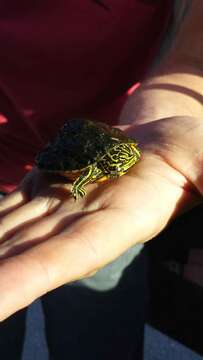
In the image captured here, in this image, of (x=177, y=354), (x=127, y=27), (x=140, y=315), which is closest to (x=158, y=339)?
(x=177, y=354)

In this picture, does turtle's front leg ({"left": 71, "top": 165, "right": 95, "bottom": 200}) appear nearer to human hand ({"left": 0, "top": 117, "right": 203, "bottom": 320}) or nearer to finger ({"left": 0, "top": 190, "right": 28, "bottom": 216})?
human hand ({"left": 0, "top": 117, "right": 203, "bottom": 320})

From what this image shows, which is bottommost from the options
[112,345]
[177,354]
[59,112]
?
[177,354]

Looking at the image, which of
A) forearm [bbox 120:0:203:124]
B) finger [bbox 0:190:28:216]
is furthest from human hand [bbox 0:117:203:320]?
forearm [bbox 120:0:203:124]

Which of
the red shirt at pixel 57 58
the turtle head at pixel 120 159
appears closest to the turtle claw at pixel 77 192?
the turtle head at pixel 120 159

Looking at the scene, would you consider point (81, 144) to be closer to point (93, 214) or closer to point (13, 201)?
point (13, 201)

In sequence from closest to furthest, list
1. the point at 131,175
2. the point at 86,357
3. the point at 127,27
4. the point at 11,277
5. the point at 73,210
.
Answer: the point at 11,277 → the point at 73,210 → the point at 131,175 → the point at 127,27 → the point at 86,357

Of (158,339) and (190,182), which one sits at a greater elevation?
(190,182)

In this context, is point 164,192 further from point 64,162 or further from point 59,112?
point 59,112
